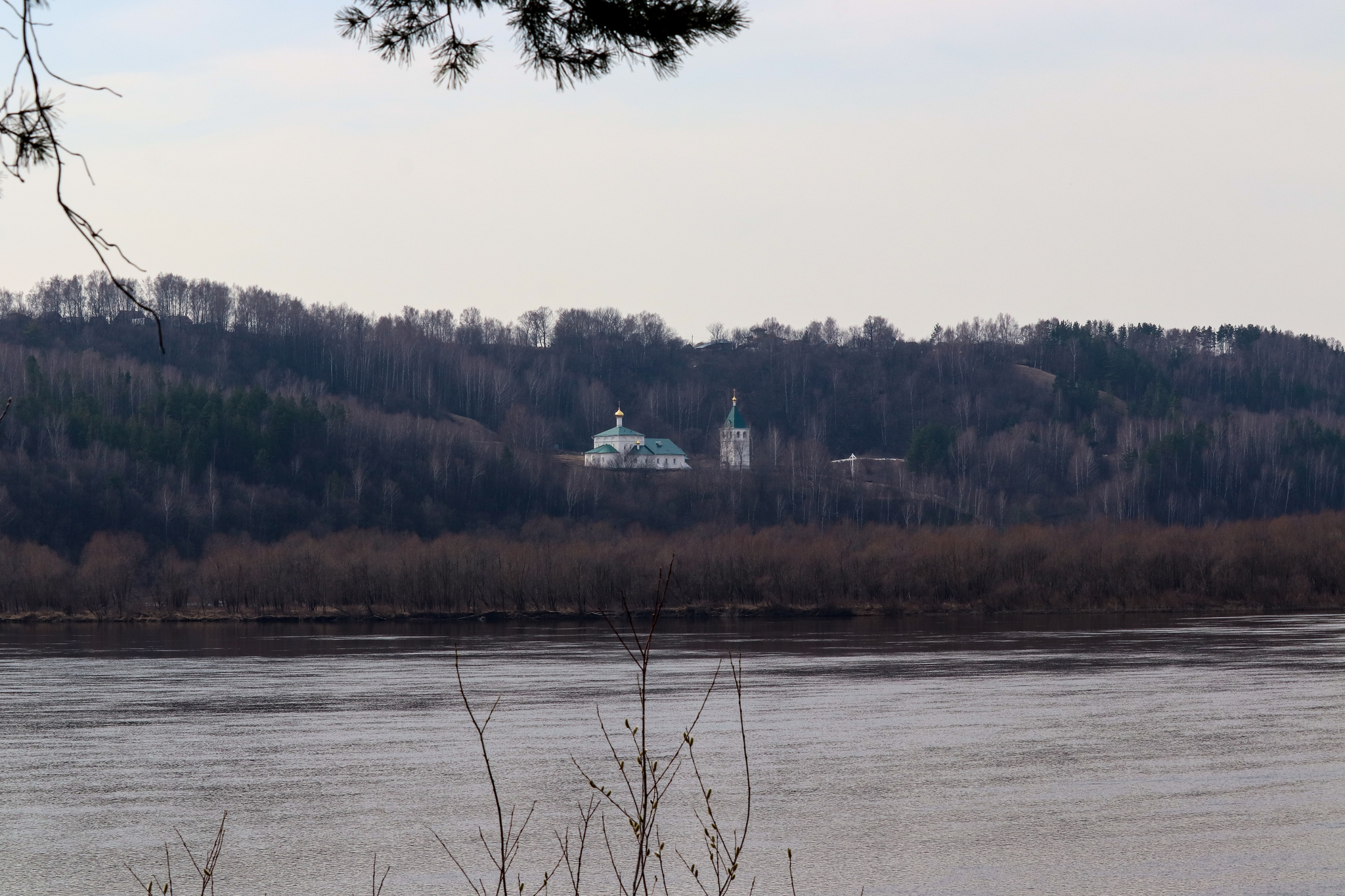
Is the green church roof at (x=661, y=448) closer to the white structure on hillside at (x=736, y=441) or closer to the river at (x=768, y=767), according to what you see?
the white structure on hillside at (x=736, y=441)

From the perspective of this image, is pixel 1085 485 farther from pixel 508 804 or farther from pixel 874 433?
pixel 508 804

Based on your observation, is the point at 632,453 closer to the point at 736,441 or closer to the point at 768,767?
the point at 736,441

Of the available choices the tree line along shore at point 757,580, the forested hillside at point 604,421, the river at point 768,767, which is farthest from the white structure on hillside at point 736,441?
the river at point 768,767

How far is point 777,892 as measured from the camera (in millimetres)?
14883

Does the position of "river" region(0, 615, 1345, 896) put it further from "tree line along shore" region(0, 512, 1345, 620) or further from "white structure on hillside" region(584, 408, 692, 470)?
"white structure on hillside" region(584, 408, 692, 470)

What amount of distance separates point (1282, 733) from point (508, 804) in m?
13.0

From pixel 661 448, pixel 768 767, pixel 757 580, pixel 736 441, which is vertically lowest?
pixel 768 767

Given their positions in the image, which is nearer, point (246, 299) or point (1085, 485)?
point (1085, 485)

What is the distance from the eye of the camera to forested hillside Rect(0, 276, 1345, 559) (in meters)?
102

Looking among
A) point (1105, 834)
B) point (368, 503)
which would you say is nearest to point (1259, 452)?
point (368, 503)

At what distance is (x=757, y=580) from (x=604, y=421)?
78677 millimetres

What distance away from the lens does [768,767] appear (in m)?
22.1

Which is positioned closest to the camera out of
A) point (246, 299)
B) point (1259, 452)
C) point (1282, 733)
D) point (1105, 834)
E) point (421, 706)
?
point (1105, 834)

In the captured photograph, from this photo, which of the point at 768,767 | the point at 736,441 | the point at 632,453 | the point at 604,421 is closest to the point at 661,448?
the point at 632,453
